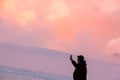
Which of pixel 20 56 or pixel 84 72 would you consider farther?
pixel 20 56

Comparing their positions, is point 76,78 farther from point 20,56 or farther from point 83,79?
point 20,56

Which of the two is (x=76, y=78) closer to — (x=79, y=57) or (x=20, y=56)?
(x=79, y=57)

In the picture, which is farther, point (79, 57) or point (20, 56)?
point (20, 56)

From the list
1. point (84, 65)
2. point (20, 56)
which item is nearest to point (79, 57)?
point (84, 65)

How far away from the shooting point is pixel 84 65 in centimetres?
1619

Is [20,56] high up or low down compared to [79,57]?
up

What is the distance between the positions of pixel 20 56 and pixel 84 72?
140m

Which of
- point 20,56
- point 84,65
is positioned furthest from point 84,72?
point 20,56

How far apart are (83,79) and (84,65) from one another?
478 mm

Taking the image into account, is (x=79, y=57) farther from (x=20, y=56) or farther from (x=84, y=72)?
(x=20, y=56)

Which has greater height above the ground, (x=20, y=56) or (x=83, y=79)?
(x=20, y=56)

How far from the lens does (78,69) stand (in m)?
16.1

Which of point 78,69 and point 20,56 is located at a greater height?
point 20,56

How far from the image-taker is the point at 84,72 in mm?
16203
